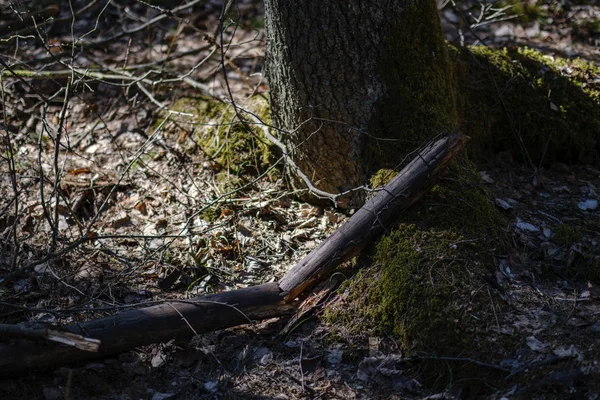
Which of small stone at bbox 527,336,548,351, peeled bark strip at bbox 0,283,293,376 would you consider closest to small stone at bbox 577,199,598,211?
small stone at bbox 527,336,548,351

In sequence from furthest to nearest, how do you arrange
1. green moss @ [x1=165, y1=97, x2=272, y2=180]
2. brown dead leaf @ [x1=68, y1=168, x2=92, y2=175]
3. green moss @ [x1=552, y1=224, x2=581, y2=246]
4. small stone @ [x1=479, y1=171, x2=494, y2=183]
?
1. brown dead leaf @ [x1=68, y1=168, x2=92, y2=175]
2. green moss @ [x1=165, y1=97, x2=272, y2=180]
3. small stone @ [x1=479, y1=171, x2=494, y2=183]
4. green moss @ [x1=552, y1=224, x2=581, y2=246]

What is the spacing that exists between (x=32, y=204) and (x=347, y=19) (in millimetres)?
2776

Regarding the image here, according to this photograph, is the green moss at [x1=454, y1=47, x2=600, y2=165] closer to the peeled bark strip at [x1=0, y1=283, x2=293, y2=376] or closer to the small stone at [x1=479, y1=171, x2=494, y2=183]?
the small stone at [x1=479, y1=171, x2=494, y2=183]

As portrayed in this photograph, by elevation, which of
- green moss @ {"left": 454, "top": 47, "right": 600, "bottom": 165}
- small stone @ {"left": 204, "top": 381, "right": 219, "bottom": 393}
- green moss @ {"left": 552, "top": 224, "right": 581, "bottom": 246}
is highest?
green moss @ {"left": 454, "top": 47, "right": 600, "bottom": 165}

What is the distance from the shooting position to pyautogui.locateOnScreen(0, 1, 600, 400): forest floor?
3170mm

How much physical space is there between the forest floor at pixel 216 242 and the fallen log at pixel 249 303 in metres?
0.13

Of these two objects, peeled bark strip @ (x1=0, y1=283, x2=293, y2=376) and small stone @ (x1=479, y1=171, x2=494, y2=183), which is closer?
peeled bark strip @ (x1=0, y1=283, x2=293, y2=376)

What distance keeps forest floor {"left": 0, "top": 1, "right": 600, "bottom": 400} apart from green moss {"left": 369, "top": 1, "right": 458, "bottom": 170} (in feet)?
2.31

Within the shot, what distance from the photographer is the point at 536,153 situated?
4.84 m

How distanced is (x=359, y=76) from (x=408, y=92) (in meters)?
0.35

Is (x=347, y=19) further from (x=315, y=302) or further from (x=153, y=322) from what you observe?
(x=153, y=322)

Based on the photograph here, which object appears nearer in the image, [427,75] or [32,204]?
[427,75]

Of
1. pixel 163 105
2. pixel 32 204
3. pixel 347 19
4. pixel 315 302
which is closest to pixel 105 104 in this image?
pixel 163 105

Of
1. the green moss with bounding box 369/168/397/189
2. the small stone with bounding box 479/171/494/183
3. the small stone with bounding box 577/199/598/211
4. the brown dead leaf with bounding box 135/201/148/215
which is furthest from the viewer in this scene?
the brown dead leaf with bounding box 135/201/148/215
